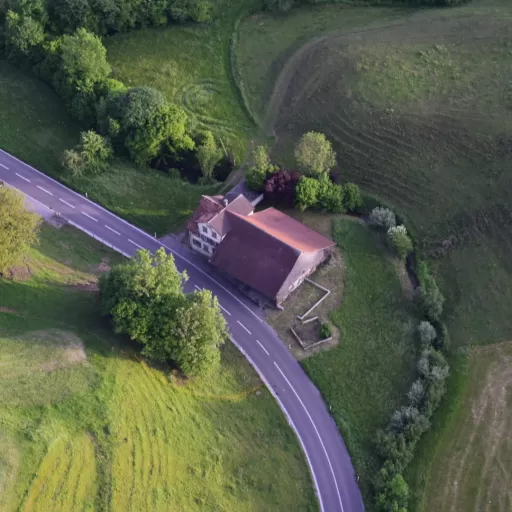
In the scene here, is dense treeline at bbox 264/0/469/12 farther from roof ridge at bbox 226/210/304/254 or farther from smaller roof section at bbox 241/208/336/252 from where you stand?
roof ridge at bbox 226/210/304/254

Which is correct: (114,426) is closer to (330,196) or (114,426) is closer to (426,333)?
(426,333)

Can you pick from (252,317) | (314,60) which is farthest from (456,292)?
(314,60)

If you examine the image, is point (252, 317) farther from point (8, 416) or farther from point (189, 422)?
point (8, 416)

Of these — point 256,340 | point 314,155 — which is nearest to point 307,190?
point 314,155

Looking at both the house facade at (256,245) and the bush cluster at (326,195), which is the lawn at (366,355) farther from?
the house facade at (256,245)

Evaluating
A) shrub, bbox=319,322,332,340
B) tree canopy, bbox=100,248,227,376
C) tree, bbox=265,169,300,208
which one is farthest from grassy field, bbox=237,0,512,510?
tree canopy, bbox=100,248,227,376
